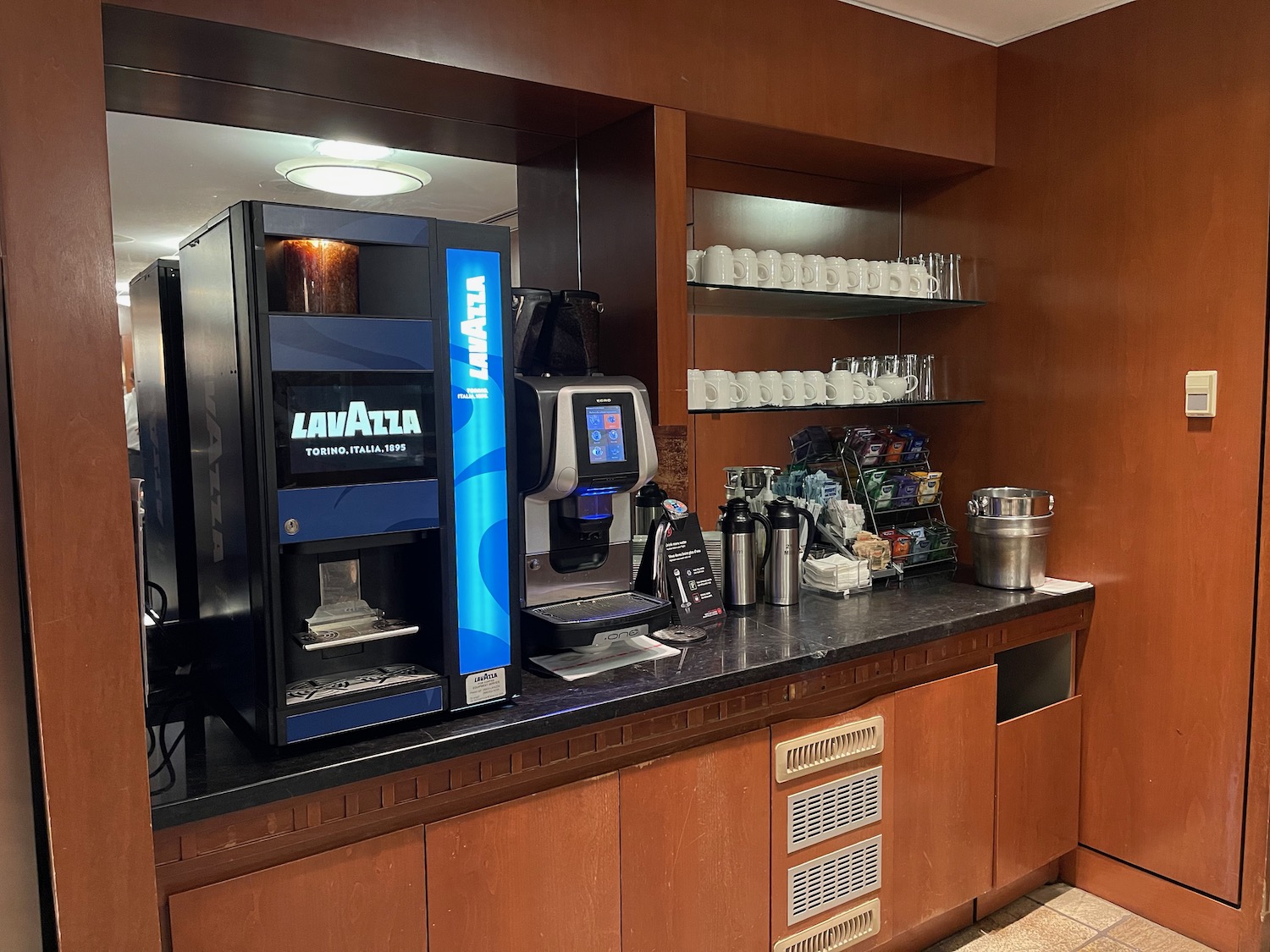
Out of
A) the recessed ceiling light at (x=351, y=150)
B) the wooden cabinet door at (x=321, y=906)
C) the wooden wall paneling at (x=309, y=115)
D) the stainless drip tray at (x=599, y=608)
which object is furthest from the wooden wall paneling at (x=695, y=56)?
the wooden cabinet door at (x=321, y=906)

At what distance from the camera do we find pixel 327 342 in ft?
4.82

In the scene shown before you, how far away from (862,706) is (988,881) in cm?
74

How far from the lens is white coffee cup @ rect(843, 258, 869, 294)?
2.66m

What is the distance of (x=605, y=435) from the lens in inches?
73.5

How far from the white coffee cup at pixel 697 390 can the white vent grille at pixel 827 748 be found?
83 cm

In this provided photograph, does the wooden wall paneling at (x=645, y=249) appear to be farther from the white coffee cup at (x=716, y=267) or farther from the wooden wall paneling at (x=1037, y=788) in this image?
the wooden wall paneling at (x=1037, y=788)

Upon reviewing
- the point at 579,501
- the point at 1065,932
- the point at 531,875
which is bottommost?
the point at 1065,932

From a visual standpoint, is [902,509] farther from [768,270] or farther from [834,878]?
[834,878]

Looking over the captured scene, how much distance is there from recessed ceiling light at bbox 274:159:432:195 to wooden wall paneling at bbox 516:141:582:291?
0.98 ft

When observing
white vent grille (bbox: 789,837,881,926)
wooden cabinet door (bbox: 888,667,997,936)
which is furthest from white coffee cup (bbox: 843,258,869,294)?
white vent grille (bbox: 789,837,881,926)

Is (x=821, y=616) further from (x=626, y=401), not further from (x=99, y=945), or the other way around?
(x=99, y=945)

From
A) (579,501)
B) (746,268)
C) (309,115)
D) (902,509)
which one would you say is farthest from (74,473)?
(902,509)

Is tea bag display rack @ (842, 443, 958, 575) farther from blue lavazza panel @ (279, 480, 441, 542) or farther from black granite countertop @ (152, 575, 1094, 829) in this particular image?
blue lavazza panel @ (279, 480, 441, 542)

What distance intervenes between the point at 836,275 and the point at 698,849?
1576 millimetres
